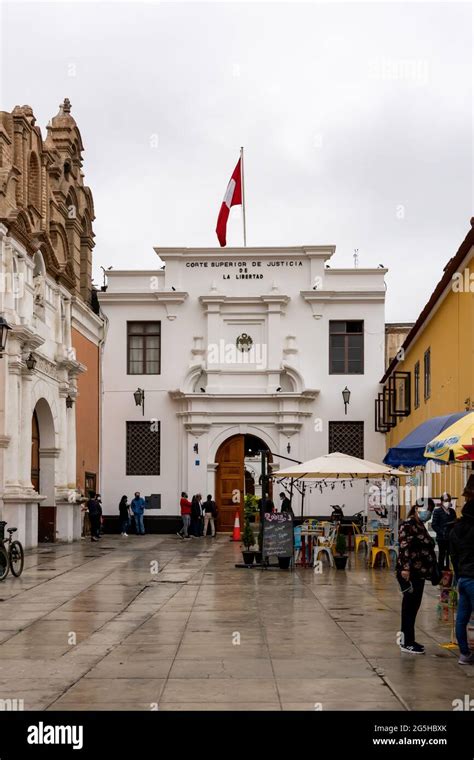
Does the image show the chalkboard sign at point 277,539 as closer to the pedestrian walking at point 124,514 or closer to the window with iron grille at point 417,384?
the window with iron grille at point 417,384

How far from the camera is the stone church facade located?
22.9 metres

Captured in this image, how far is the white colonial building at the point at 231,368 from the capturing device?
33.5 m

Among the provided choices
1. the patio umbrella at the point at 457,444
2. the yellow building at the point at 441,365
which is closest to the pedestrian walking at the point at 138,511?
the yellow building at the point at 441,365

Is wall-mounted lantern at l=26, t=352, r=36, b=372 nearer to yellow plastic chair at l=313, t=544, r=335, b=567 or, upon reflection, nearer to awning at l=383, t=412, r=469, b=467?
yellow plastic chair at l=313, t=544, r=335, b=567

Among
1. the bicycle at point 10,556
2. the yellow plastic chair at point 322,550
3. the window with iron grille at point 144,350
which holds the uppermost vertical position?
the window with iron grille at point 144,350

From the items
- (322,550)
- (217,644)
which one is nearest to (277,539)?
(322,550)

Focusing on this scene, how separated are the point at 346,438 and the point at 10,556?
1769 centimetres

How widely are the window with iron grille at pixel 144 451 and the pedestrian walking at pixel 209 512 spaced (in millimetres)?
2615

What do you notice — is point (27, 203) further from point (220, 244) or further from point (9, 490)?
point (220, 244)

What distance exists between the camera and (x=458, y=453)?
1074cm

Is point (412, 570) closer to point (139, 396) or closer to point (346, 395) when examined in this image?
point (346, 395)

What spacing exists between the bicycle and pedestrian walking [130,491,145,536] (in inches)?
550
